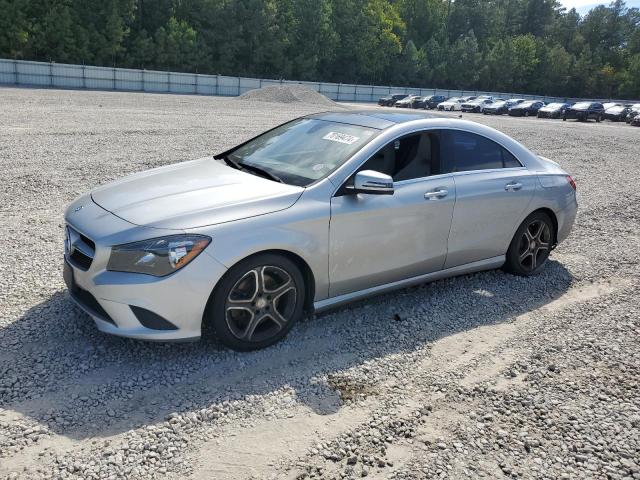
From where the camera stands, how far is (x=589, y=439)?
3412mm

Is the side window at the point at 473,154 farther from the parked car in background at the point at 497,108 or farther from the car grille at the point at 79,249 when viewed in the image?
the parked car in background at the point at 497,108

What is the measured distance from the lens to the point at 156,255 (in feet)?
12.1

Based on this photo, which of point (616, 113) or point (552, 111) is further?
point (552, 111)

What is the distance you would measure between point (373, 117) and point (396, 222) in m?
1.20

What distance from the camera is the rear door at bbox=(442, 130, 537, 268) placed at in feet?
17.1

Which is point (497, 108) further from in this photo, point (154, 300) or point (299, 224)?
point (154, 300)

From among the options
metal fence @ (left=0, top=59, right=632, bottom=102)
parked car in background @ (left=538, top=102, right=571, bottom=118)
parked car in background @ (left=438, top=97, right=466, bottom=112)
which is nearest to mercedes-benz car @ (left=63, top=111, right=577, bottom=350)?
metal fence @ (left=0, top=59, right=632, bottom=102)

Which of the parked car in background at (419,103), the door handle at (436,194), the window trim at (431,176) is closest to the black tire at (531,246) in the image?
the window trim at (431,176)

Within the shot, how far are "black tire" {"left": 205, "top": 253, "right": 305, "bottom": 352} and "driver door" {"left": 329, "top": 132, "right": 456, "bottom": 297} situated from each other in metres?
0.39

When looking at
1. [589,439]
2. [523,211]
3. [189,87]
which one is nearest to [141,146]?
[523,211]

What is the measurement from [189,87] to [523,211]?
161 feet

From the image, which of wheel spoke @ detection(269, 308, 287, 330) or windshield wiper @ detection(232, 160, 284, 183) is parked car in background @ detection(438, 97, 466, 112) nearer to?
windshield wiper @ detection(232, 160, 284, 183)

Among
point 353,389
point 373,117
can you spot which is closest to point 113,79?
point 373,117

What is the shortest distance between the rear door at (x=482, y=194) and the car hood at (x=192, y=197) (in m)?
1.71
